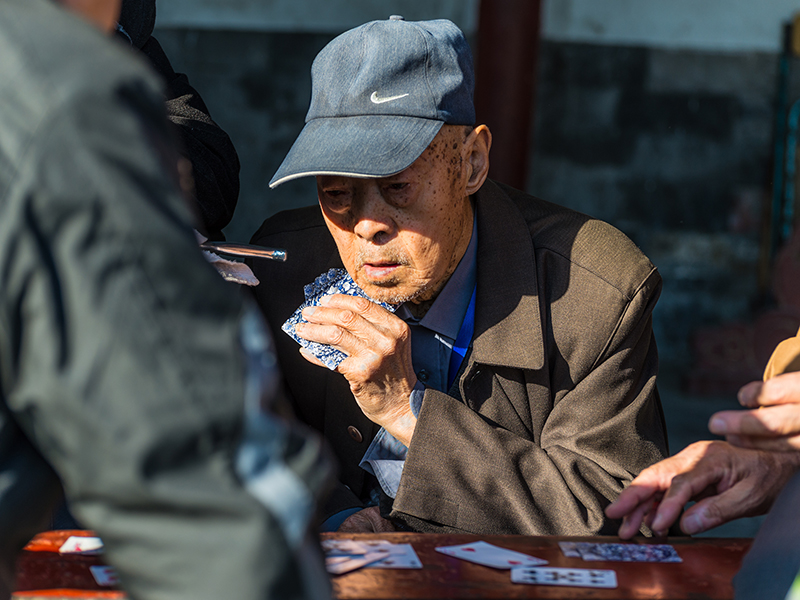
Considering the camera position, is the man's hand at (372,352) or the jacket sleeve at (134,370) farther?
the man's hand at (372,352)

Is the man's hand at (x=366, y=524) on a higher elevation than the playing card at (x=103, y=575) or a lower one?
lower

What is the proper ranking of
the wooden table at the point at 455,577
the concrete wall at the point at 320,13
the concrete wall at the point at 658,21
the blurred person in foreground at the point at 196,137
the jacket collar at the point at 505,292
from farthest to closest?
the concrete wall at the point at 658,21
the concrete wall at the point at 320,13
the blurred person in foreground at the point at 196,137
the jacket collar at the point at 505,292
the wooden table at the point at 455,577

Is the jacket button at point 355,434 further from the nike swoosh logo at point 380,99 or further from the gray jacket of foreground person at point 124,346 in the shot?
the gray jacket of foreground person at point 124,346

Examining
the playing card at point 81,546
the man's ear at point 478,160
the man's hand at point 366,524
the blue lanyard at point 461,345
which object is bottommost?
the man's hand at point 366,524

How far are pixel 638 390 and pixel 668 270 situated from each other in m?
4.81

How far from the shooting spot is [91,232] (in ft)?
2.03

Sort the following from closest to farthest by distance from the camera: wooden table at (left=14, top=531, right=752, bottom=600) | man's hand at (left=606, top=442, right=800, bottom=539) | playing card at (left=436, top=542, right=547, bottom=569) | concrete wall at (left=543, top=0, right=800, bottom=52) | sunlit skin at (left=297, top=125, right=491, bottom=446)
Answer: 1. wooden table at (left=14, top=531, right=752, bottom=600)
2. playing card at (left=436, top=542, right=547, bottom=569)
3. man's hand at (left=606, top=442, right=800, bottom=539)
4. sunlit skin at (left=297, top=125, right=491, bottom=446)
5. concrete wall at (left=543, top=0, right=800, bottom=52)

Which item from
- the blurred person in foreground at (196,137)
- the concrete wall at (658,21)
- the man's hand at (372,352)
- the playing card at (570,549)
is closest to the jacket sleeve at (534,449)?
the man's hand at (372,352)

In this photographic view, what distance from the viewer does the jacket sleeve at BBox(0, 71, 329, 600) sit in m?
0.62

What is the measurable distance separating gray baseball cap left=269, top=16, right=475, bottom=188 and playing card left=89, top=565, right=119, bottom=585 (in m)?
0.86

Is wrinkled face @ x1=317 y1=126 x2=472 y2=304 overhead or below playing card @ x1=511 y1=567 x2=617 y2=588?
overhead

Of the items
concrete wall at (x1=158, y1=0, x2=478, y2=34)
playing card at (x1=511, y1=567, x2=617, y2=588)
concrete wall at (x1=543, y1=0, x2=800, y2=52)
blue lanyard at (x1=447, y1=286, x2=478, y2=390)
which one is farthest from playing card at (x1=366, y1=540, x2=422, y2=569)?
concrete wall at (x1=543, y1=0, x2=800, y2=52)

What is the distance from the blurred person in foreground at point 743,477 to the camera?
1.31 m

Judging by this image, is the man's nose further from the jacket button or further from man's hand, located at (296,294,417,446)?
the jacket button
